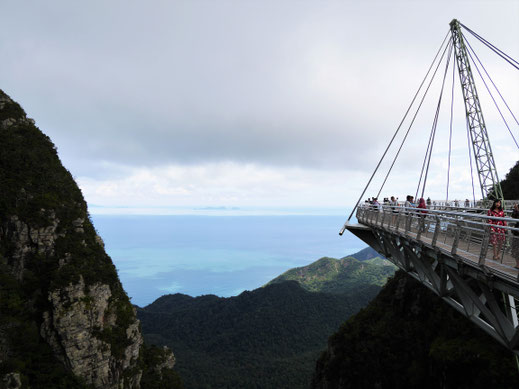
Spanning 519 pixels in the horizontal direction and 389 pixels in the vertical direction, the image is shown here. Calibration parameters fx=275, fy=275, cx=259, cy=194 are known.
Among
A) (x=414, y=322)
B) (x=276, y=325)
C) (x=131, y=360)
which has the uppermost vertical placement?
(x=414, y=322)

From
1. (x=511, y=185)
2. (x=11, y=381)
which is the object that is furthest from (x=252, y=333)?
(x=511, y=185)

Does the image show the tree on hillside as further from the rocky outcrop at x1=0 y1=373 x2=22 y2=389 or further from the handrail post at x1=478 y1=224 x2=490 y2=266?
the rocky outcrop at x1=0 y1=373 x2=22 y2=389

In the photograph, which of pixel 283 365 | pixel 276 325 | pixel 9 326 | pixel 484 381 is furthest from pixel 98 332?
pixel 276 325

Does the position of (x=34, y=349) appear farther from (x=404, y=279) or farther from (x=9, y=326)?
(x=404, y=279)

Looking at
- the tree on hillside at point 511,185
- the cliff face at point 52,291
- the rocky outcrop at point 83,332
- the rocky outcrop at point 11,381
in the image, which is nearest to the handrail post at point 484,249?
the rocky outcrop at point 11,381

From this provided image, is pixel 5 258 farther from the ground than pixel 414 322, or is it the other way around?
pixel 5 258

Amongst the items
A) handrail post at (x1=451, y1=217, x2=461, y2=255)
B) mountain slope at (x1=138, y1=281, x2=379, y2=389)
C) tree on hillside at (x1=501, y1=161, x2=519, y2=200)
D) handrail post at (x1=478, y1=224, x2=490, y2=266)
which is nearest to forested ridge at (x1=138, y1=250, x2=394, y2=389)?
mountain slope at (x1=138, y1=281, x2=379, y2=389)

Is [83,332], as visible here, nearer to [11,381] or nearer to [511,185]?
[11,381]
